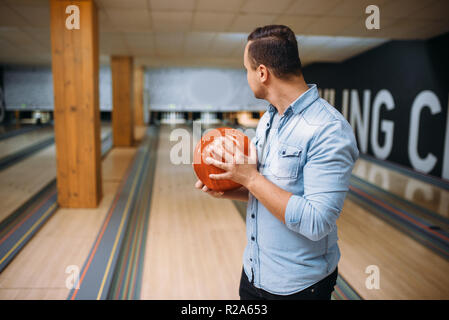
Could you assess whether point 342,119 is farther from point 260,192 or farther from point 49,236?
point 49,236

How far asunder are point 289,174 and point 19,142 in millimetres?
7765

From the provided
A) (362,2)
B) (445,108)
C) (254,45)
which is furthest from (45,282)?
(445,108)

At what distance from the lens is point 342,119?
2.46ft

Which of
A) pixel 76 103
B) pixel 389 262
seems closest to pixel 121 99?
pixel 76 103

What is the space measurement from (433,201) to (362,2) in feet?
7.36

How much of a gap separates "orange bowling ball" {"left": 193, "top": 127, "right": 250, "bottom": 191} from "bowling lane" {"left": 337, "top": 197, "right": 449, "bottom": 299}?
1.63 metres

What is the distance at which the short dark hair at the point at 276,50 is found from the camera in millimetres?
748

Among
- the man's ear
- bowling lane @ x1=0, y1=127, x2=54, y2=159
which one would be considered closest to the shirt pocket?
the man's ear

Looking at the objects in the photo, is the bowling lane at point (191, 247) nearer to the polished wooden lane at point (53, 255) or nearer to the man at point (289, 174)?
the polished wooden lane at point (53, 255)

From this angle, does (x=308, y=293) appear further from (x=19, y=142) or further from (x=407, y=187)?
(x=19, y=142)

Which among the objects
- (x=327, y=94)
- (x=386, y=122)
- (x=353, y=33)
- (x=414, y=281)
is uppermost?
(x=353, y=33)

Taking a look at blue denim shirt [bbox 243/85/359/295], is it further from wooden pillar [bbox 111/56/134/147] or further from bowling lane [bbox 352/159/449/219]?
wooden pillar [bbox 111/56/134/147]

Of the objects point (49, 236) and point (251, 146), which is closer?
point (251, 146)

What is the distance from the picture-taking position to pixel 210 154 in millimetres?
840
